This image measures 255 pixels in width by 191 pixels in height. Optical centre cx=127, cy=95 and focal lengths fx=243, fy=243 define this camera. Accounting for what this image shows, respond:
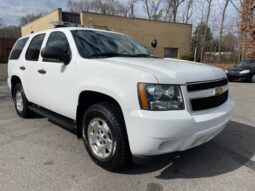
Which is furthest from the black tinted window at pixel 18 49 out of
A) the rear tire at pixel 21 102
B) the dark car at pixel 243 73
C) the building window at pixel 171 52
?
the building window at pixel 171 52

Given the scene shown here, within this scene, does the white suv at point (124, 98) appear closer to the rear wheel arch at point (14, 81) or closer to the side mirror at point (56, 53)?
→ the side mirror at point (56, 53)

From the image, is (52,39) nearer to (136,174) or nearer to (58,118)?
(58,118)

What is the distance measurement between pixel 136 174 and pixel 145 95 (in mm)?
1135

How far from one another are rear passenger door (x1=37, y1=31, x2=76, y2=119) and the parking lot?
603 millimetres

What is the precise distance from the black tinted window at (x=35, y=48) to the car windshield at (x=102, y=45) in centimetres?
105

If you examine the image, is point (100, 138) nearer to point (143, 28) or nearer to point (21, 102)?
point (21, 102)

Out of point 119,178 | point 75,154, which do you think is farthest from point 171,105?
point 75,154

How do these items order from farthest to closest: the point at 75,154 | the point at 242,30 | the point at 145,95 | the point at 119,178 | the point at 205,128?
the point at 242,30 < the point at 75,154 < the point at 119,178 < the point at 205,128 < the point at 145,95

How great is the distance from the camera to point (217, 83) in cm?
313

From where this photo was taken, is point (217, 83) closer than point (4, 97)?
Yes

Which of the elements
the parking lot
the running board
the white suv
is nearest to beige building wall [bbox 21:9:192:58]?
the running board

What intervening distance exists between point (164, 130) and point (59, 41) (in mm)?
2409

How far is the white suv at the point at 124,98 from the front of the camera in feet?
8.47

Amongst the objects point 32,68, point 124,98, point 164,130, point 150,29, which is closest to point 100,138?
point 124,98
